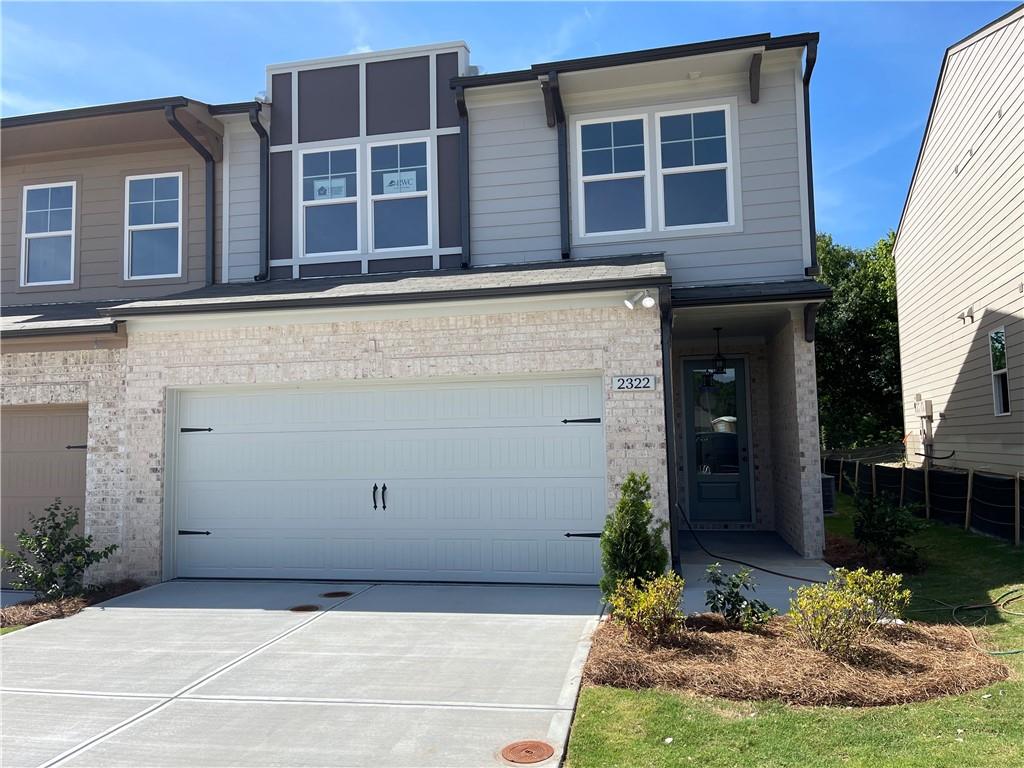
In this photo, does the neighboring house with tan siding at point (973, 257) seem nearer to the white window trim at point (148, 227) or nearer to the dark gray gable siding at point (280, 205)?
the dark gray gable siding at point (280, 205)

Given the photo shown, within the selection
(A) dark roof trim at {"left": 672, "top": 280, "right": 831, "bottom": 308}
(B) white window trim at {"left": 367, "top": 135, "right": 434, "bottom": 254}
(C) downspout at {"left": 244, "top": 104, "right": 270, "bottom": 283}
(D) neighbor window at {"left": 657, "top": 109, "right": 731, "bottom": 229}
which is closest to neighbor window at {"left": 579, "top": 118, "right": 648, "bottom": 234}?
(D) neighbor window at {"left": 657, "top": 109, "right": 731, "bottom": 229}

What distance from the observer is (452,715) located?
188 inches

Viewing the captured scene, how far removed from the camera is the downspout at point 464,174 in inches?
410

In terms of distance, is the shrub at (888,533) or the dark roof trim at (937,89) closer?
the shrub at (888,533)

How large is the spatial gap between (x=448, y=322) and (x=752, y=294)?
355 cm

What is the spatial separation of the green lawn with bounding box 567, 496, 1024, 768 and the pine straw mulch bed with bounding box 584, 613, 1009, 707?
12 centimetres

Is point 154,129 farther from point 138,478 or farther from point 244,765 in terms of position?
point 244,765

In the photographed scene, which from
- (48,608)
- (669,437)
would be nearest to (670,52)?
(669,437)

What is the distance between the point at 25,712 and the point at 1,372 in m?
6.21

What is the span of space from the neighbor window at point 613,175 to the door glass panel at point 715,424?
345 cm

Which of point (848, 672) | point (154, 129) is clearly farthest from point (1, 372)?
point (848, 672)

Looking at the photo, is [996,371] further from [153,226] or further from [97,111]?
[97,111]

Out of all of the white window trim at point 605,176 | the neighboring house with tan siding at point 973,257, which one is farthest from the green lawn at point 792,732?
the neighboring house with tan siding at point 973,257

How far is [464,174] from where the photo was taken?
10.5m
